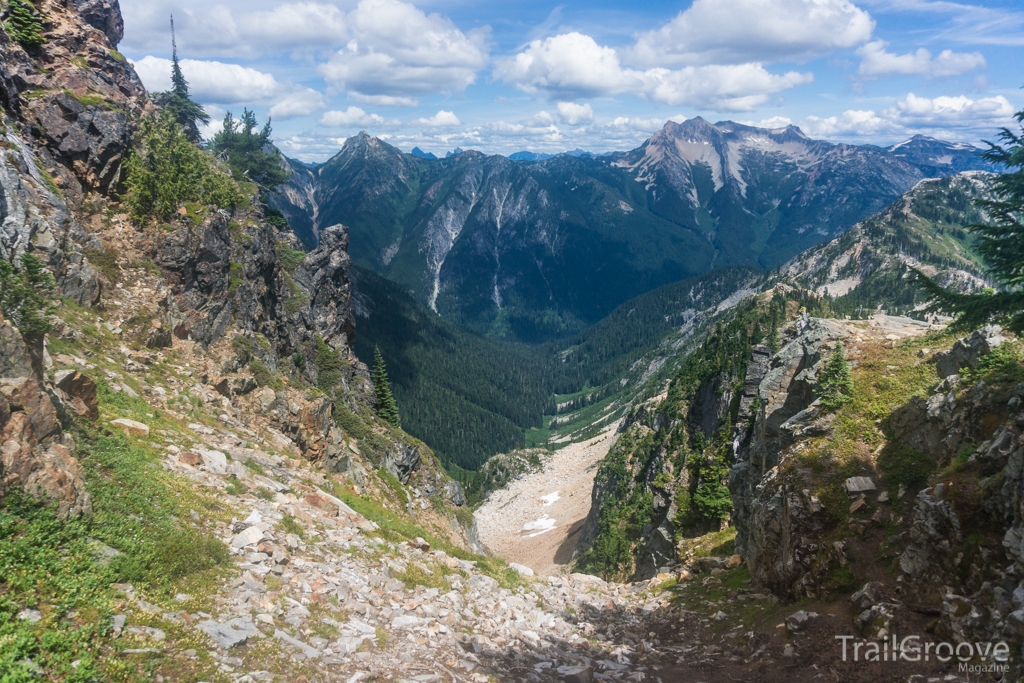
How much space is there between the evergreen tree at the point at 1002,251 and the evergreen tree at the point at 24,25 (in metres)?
58.6

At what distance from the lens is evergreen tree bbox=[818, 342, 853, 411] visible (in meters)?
24.0

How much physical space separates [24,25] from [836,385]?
61.4 meters

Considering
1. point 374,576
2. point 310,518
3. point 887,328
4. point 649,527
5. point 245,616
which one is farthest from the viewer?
point 649,527

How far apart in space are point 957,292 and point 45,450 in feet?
96.4

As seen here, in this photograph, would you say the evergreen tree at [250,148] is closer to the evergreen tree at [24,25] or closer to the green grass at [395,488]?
the evergreen tree at [24,25]

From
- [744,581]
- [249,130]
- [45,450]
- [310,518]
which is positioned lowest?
[744,581]

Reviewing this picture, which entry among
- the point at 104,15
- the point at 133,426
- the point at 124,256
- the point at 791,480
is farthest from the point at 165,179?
the point at 104,15

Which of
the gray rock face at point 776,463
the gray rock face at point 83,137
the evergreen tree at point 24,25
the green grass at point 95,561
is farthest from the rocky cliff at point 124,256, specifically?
the gray rock face at point 776,463

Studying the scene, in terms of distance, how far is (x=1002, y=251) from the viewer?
16.7 meters

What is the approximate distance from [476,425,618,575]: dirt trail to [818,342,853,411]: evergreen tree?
6482cm

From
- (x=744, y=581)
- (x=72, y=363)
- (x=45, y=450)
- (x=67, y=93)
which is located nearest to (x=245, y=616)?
(x=45, y=450)

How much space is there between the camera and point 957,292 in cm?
1797

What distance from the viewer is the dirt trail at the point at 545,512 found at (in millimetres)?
93625

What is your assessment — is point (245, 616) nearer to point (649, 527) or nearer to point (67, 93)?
point (67, 93)
